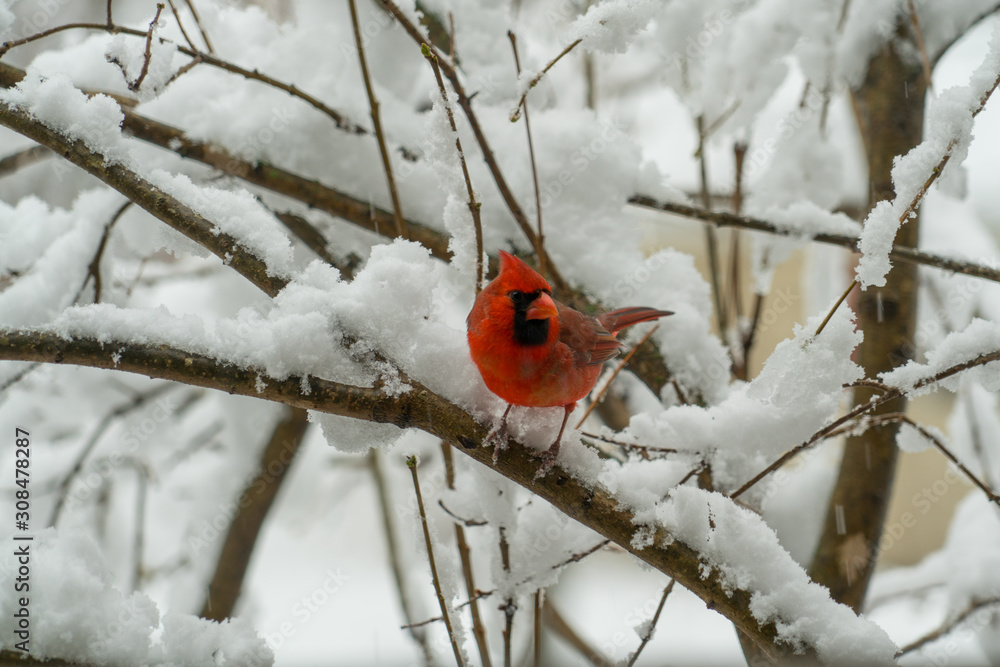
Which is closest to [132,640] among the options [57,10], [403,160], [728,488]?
[728,488]

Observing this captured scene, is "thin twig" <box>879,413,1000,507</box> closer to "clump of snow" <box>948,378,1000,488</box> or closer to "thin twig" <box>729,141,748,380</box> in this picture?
"thin twig" <box>729,141,748,380</box>

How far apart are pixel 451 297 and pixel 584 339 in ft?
3.83

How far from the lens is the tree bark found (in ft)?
7.04

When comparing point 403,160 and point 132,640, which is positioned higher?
point 403,160

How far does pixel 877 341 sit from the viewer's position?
94.0 inches

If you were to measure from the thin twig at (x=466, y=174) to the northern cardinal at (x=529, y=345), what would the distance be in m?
0.06

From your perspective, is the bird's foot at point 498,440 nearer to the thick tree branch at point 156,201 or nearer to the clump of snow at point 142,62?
the thick tree branch at point 156,201

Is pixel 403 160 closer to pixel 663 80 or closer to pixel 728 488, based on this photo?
pixel 663 80

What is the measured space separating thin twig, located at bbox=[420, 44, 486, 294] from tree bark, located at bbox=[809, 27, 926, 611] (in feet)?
4.80

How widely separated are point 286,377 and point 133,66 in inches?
34.5

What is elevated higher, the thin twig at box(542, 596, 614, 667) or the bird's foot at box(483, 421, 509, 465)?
the thin twig at box(542, 596, 614, 667)

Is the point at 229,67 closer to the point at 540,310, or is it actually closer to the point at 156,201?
the point at 156,201

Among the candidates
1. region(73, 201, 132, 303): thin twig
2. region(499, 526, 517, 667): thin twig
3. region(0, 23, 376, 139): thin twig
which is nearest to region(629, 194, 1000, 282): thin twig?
region(0, 23, 376, 139): thin twig

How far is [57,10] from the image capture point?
385 centimetres
